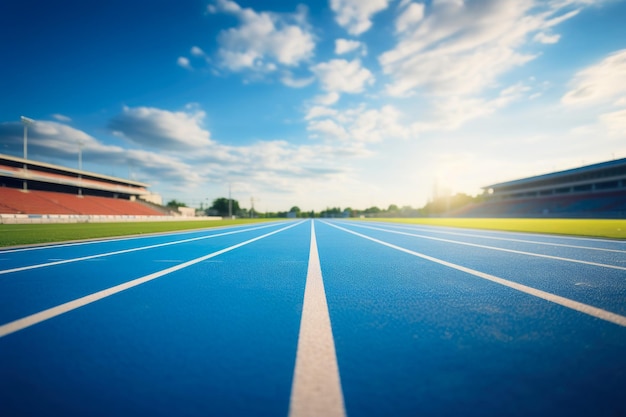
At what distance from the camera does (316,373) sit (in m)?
1.63

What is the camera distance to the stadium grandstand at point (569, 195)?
47812 millimetres

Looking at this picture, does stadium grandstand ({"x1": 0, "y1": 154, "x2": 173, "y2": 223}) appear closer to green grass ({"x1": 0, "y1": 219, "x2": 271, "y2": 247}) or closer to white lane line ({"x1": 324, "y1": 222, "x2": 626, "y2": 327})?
green grass ({"x1": 0, "y1": 219, "x2": 271, "y2": 247})

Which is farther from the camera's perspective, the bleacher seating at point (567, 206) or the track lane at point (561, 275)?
the bleacher seating at point (567, 206)

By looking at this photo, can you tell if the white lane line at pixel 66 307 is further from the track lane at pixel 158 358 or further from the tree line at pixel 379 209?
the tree line at pixel 379 209

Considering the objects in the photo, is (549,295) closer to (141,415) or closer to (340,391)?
(340,391)

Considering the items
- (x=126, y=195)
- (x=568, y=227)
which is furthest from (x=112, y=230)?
(x=126, y=195)

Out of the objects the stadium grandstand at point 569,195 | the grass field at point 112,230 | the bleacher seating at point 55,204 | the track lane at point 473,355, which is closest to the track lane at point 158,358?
the track lane at point 473,355

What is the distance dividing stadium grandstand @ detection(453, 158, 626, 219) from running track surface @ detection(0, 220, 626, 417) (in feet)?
180

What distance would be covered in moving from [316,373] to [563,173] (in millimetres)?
79512

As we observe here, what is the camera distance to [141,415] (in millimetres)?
1322

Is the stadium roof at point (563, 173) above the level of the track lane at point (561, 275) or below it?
above

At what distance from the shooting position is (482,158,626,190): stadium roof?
4991 centimetres

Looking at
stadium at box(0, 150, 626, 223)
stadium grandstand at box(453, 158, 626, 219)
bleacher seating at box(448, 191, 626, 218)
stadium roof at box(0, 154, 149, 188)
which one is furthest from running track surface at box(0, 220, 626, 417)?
stadium roof at box(0, 154, 149, 188)

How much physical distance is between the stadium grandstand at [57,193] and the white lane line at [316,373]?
36531 mm
